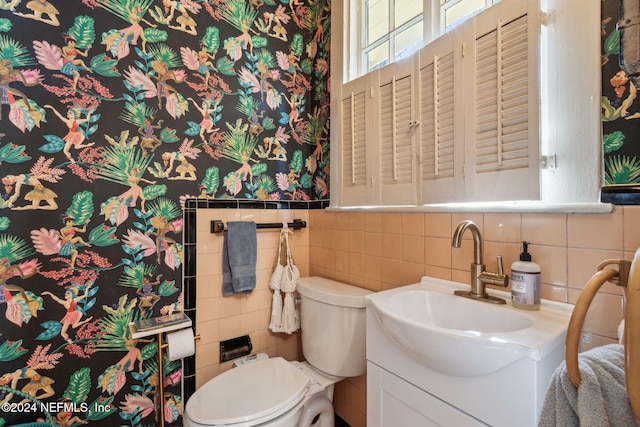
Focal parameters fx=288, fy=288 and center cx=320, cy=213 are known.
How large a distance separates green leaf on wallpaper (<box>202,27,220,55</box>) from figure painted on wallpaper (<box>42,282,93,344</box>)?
4.04 feet

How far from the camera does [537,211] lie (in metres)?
0.86

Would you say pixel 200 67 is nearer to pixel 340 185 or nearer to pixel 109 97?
pixel 109 97

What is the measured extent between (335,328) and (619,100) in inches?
46.8

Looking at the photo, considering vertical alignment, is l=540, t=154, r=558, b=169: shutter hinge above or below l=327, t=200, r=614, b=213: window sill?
above

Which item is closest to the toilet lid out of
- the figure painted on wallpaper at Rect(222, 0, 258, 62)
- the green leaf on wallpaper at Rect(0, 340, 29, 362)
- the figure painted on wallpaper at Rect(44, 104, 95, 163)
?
the green leaf on wallpaper at Rect(0, 340, 29, 362)

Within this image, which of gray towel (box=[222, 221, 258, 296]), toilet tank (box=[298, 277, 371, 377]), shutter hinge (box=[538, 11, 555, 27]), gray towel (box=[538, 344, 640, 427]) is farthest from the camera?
gray towel (box=[222, 221, 258, 296])

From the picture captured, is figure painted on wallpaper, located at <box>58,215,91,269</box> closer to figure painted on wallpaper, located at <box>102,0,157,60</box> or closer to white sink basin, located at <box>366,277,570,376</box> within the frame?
figure painted on wallpaper, located at <box>102,0,157,60</box>

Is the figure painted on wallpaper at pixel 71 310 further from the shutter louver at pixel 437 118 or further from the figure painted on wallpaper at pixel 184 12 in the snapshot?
the shutter louver at pixel 437 118

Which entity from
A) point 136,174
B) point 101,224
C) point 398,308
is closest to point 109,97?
point 136,174

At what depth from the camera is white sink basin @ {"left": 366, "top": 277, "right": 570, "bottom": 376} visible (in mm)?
641

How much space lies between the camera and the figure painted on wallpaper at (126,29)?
1.21 metres

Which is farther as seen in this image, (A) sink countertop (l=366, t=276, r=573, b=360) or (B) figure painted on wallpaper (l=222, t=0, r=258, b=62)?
(B) figure painted on wallpaper (l=222, t=0, r=258, b=62)

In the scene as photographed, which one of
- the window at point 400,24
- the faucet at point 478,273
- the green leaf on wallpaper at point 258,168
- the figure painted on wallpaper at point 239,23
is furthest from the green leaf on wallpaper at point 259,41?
the faucet at point 478,273

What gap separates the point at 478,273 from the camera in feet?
3.12
